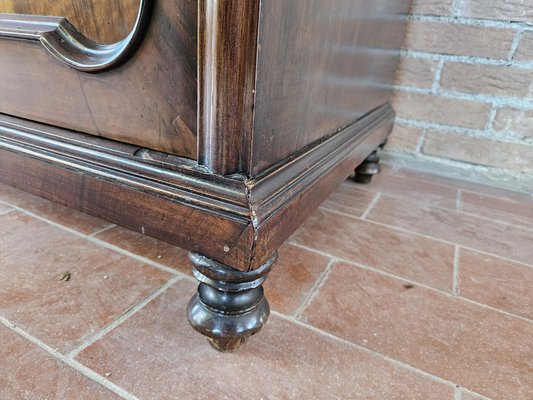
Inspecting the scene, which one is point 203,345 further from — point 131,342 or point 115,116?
point 115,116

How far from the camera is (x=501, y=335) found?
0.65 metres

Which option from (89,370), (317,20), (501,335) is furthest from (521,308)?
(89,370)

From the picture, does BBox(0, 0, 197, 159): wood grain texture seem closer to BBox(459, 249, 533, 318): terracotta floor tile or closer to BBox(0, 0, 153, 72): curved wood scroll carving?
BBox(0, 0, 153, 72): curved wood scroll carving

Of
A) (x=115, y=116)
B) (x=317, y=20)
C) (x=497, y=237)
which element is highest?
(x=317, y=20)

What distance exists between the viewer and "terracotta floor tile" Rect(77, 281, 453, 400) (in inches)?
20.1

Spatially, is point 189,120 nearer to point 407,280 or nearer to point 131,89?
point 131,89

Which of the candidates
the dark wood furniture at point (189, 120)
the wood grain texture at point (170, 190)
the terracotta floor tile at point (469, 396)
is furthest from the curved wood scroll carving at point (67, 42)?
the terracotta floor tile at point (469, 396)

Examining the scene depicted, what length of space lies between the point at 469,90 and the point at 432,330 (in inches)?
38.4

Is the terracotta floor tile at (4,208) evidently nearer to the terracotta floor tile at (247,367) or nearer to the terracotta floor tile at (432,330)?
the terracotta floor tile at (247,367)

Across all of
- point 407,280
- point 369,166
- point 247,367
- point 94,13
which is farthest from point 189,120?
point 369,166

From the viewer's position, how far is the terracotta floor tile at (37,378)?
482mm

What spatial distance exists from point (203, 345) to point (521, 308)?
1.96ft

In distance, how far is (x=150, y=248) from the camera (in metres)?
0.84

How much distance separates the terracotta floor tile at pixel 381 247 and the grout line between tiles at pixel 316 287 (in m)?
0.05
